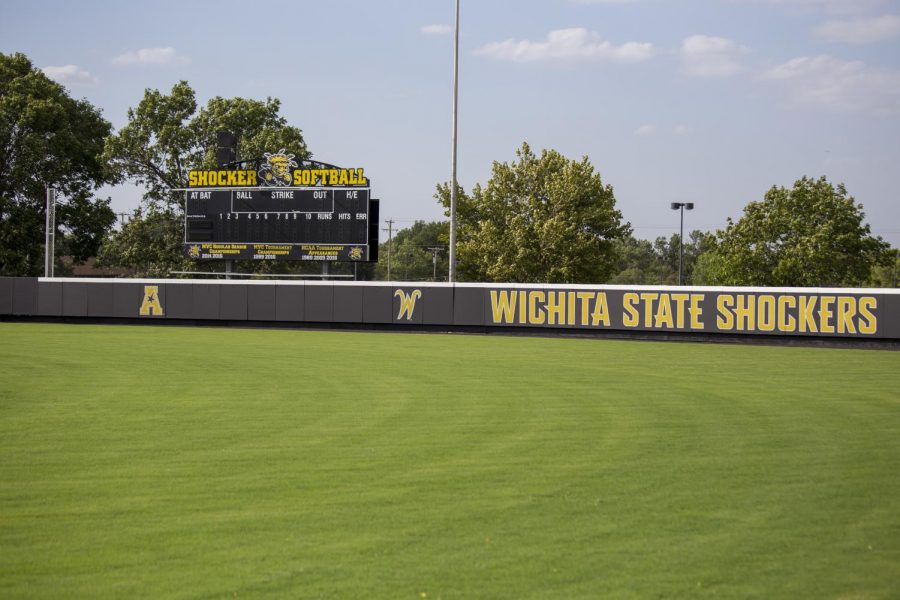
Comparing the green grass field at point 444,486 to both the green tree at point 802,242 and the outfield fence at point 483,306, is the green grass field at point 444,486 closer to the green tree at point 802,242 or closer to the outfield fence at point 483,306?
the outfield fence at point 483,306

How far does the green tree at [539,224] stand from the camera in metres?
57.0

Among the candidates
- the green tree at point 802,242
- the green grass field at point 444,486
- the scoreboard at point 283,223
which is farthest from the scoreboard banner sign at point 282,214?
the green tree at point 802,242

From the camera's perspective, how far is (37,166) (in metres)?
58.5

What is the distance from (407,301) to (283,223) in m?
5.49

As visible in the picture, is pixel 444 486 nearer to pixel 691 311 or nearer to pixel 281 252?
pixel 691 311

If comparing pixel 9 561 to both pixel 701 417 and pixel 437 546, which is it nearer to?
pixel 437 546

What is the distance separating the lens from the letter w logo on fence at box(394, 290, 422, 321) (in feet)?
112

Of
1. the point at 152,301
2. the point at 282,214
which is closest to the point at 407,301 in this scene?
the point at 282,214

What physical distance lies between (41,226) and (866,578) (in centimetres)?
5990

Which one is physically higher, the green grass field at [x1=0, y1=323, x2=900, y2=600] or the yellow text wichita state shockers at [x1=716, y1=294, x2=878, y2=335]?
the yellow text wichita state shockers at [x1=716, y1=294, x2=878, y2=335]

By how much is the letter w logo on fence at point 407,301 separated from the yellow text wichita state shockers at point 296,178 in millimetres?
4209

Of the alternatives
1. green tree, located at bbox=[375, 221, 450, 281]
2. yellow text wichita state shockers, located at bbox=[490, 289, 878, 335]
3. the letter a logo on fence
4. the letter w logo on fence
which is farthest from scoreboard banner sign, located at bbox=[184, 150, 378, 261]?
green tree, located at bbox=[375, 221, 450, 281]

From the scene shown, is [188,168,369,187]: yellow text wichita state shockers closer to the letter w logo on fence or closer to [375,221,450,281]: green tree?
the letter w logo on fence

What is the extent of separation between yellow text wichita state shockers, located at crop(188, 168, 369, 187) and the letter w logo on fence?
13.8 ft
